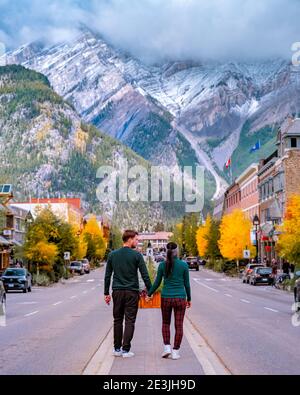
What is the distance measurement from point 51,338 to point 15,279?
29101 millimetres

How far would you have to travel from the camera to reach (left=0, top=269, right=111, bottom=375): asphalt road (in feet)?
42.2

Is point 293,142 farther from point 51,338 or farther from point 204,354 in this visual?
point 204,354

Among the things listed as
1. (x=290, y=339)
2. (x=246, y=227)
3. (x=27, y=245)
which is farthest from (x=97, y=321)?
(x=246, y=227)

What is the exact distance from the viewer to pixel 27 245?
201ft

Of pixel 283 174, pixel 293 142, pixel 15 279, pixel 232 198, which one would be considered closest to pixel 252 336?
pixel 15 279

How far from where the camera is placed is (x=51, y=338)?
1784cm

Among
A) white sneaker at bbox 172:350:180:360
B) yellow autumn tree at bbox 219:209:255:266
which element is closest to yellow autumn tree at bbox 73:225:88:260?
yellow autumn tree at bbox 219:209:255:266

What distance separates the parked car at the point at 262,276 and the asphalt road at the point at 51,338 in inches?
1169

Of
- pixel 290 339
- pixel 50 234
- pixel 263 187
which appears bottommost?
pixel 290 339

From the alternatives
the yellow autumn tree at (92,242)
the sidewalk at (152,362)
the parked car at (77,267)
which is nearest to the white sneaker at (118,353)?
the sidewalk at (152,362)

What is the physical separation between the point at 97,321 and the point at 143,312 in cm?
419

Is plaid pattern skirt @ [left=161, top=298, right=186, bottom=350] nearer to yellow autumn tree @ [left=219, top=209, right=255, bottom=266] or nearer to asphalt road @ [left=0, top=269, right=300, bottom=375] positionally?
asphalt road @ [left=0, top=269, right=300, bottom=375]
